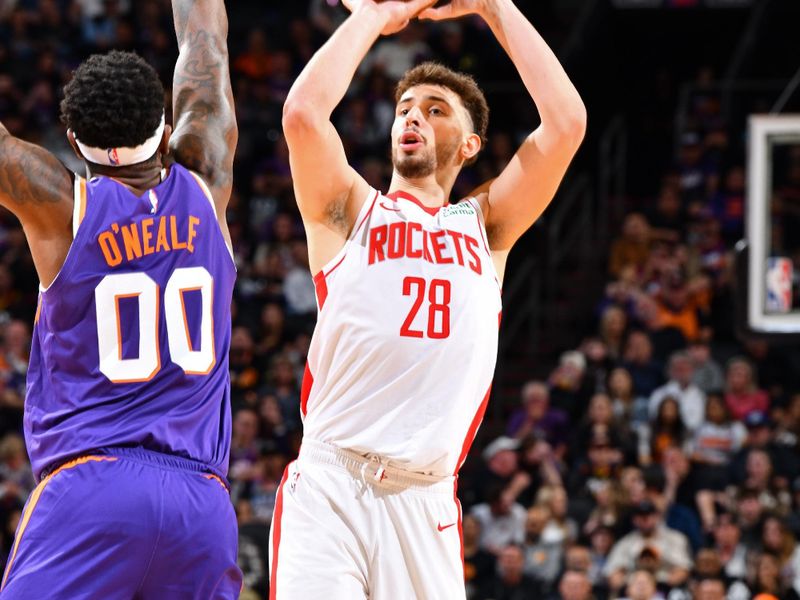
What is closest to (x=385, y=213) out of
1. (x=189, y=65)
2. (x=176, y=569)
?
(x=189, y=65)

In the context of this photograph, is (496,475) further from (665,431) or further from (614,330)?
(614,330)

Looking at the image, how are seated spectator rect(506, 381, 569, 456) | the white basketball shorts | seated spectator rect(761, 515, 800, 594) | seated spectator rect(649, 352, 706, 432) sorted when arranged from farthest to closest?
seated spectator rect(506, 381, 569, 456), seated spectator rect(649, 352, 706, 432), seated spectator rect(761, 515, 800, 594), the white basketball shorts

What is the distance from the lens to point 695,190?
16.2 metres

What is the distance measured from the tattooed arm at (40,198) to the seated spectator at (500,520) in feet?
27.9

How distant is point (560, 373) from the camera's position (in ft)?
46.2

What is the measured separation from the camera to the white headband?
4.40 meters

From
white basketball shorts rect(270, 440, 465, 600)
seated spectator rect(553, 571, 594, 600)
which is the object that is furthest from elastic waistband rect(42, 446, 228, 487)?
seated spectator rect(553, 571, 594, 600)

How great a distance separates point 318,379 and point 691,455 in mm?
8244

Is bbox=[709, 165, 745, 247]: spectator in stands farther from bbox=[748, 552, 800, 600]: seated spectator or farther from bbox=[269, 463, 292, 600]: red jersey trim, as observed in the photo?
bbox=[269, 463, 292, 600]: red jersey trim

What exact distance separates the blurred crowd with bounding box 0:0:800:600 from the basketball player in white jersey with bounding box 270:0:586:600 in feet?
19.6

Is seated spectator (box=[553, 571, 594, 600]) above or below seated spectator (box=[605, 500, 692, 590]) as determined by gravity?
below

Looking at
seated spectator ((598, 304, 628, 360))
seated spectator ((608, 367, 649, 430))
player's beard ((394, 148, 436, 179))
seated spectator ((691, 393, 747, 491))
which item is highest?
player's beard ((394, 148, 436, 179))

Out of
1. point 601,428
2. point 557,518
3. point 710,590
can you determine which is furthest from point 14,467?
point 710,590

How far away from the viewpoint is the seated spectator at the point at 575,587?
1120 centimetres
